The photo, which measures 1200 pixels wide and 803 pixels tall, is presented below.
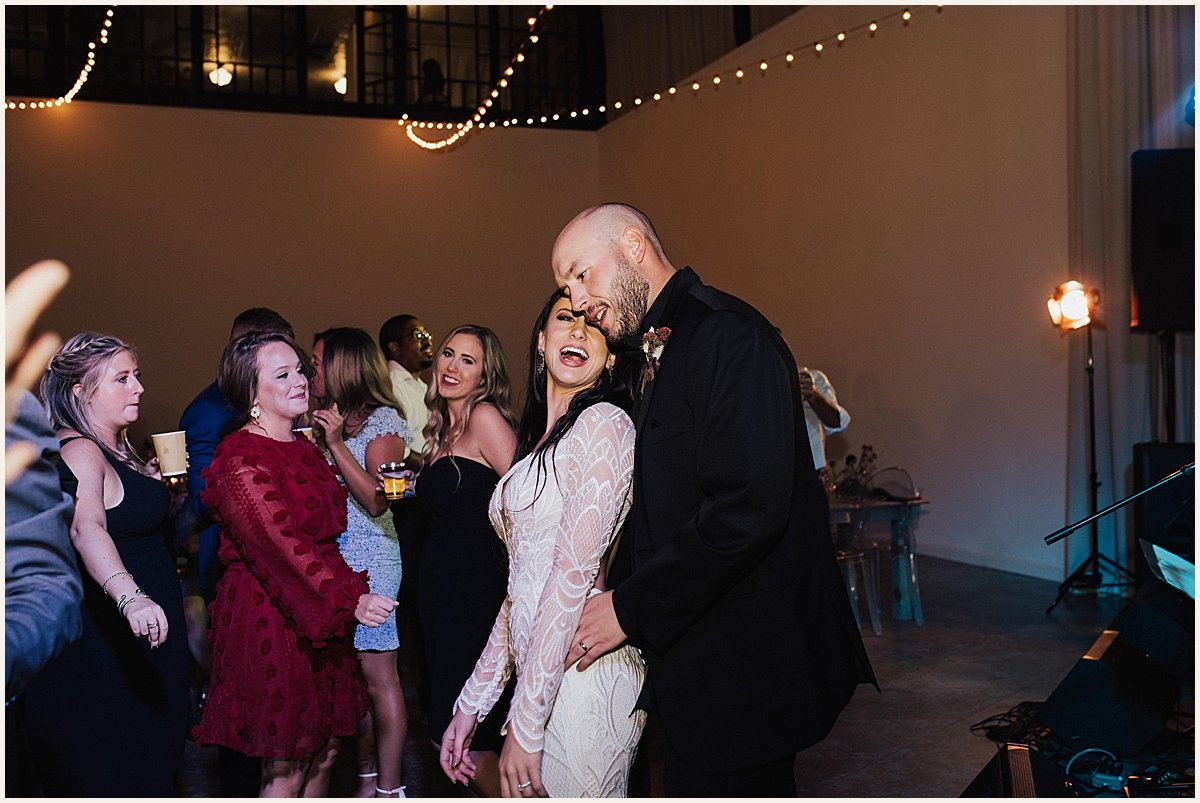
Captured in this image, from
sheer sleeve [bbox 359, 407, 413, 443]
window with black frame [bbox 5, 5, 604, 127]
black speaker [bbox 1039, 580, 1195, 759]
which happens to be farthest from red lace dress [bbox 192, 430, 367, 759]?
window with black frame [bbox 5, 5, 604, 127]

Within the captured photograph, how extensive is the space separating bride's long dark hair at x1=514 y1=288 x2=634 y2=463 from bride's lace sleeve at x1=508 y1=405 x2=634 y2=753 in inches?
4.4

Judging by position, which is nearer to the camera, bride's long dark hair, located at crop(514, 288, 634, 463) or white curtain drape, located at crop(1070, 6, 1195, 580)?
bride's long dark hair, located at crop(514, 288, 634, 463)

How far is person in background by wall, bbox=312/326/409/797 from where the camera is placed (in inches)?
140

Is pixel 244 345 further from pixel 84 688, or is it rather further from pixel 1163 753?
pixel 1163 753

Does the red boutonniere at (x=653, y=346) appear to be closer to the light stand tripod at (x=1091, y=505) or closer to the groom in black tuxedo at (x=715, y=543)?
the groom in black tuxedo at (x=715, y=543)

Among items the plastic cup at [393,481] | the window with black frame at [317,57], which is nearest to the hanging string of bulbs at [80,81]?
the window with black frame at [317,57]

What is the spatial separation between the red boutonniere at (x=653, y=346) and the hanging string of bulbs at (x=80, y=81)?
10426mm

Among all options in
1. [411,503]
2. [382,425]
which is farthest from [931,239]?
[382,425]

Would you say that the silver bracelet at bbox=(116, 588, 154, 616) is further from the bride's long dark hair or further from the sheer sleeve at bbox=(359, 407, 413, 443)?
the sheer sleeve at bbox=(359, 407, 413, 443)

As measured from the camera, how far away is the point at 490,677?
224 cm

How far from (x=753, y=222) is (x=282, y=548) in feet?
26.6

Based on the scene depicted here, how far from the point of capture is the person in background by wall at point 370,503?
140 inches

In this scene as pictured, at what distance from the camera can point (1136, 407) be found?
22.7 feet

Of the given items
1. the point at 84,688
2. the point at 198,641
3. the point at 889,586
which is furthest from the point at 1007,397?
A: the point at 84,688
